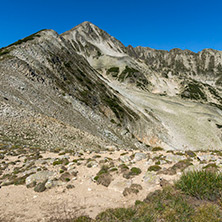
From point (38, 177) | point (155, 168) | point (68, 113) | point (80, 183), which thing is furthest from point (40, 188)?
point (68, 113)

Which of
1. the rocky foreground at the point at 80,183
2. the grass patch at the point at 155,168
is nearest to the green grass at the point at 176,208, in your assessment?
the rocky foreground at the point at 80,183

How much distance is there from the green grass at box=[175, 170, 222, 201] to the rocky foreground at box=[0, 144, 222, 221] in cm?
148

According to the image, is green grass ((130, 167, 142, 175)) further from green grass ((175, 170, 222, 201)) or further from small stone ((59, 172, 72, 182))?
small stone ((59, 172, 72, 182))

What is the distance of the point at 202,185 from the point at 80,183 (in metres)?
8.87

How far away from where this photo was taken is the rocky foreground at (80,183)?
412 inches

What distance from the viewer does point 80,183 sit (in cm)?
1359

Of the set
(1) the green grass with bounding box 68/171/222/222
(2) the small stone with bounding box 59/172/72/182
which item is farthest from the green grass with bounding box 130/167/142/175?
(2) the small stone with bounding box 59/172/72/182

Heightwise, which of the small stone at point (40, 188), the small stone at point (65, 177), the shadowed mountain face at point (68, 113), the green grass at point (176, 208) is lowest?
the small stone at point (40, 188)

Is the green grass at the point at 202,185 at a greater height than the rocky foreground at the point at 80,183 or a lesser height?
greater

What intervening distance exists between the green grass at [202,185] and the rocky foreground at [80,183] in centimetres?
148

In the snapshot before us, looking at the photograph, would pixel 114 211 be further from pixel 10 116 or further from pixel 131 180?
pixel 10 116

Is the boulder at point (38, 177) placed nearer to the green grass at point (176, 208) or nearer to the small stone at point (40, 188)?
the small stone at point (40, 188)

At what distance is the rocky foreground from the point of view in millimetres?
10461

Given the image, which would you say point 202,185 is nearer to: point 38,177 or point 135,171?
point 135,171
